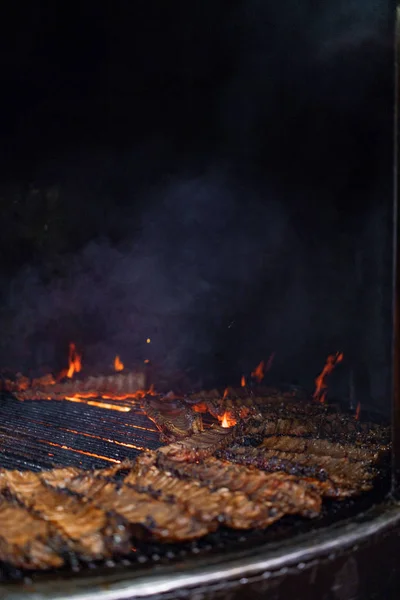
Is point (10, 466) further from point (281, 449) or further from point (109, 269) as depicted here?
point (109, 269)

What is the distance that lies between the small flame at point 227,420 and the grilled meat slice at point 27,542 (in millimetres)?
1802

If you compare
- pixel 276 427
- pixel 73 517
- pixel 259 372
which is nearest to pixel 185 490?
pixel 73 517

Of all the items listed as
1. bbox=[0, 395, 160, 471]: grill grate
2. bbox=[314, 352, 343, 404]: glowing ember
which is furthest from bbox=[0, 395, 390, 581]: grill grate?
bbox=[314, 352, 343, 404]: glowing ember

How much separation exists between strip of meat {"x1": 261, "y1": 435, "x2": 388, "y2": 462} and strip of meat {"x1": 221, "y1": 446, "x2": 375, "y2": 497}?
0.41 ft

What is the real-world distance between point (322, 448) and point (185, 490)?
3.13 feet

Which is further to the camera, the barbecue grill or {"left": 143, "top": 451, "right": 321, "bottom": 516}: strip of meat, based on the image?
{"left": 143, "top": 451, "right": 321, "bottom": 516}: strip of meat

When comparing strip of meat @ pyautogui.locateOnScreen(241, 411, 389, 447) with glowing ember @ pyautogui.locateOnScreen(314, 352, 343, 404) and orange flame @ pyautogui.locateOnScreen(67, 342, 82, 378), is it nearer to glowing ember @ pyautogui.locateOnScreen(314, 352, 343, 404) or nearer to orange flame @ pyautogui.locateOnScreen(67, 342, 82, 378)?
glowing ember @ pyautogui.locateOnScreen(314, 352, 343, 404)

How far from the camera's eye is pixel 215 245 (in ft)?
17.7

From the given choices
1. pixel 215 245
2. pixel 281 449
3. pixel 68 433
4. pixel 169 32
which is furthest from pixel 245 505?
pixel 169 32

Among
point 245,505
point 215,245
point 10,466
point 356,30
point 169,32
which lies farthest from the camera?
point 215,245

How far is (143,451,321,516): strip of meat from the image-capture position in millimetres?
2391

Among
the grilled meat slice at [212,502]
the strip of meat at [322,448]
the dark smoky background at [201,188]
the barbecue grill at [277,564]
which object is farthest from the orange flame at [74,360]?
the barbecue grill at [277,564]

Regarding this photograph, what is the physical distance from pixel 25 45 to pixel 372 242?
301 cm

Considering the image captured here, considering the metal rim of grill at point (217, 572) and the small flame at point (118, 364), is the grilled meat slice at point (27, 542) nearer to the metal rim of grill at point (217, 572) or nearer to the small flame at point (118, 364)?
the metal rim of grill at point (217, 572)
